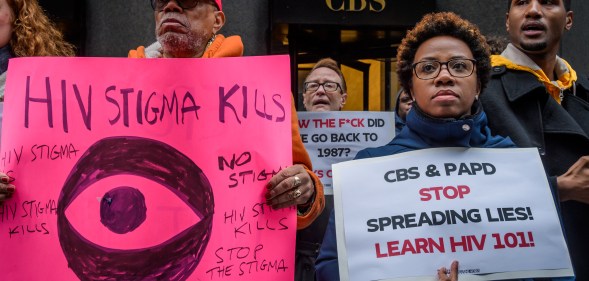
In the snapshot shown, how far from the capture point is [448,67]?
2184mm

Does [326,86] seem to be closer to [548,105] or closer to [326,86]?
[326,86]

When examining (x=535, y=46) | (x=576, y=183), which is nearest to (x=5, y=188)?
(x=576, y=183)

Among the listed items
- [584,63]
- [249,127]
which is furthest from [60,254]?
[584,63]

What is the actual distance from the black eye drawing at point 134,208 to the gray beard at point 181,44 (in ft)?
1.37

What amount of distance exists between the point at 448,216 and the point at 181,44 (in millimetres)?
1044

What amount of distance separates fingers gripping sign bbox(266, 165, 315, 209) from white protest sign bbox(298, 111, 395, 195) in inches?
91.9

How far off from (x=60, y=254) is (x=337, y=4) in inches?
252

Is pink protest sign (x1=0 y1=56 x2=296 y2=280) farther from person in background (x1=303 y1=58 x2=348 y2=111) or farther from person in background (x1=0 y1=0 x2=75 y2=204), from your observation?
person in background (x1=303 y1=58 x2=348 y2=111)

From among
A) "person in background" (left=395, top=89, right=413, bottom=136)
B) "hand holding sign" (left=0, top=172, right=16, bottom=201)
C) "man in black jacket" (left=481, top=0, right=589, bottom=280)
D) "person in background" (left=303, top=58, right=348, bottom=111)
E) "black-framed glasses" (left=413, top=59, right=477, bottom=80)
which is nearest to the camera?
"hand holding sign" (left=0, top=172, right=16, bottom=201)

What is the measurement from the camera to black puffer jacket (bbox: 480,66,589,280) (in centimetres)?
240

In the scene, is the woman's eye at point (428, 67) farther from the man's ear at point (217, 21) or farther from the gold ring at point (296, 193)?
the man's ear at point (217, 21)

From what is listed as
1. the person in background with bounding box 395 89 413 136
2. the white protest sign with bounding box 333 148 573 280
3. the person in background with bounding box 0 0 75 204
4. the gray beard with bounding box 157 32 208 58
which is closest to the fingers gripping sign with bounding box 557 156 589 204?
the white protest sign with bounding box 333 148 573 280

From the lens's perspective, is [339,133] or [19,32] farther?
[339,133]

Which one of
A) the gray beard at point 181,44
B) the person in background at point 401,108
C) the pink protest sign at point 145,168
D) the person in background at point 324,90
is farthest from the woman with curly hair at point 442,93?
the person in background at point 324,90
